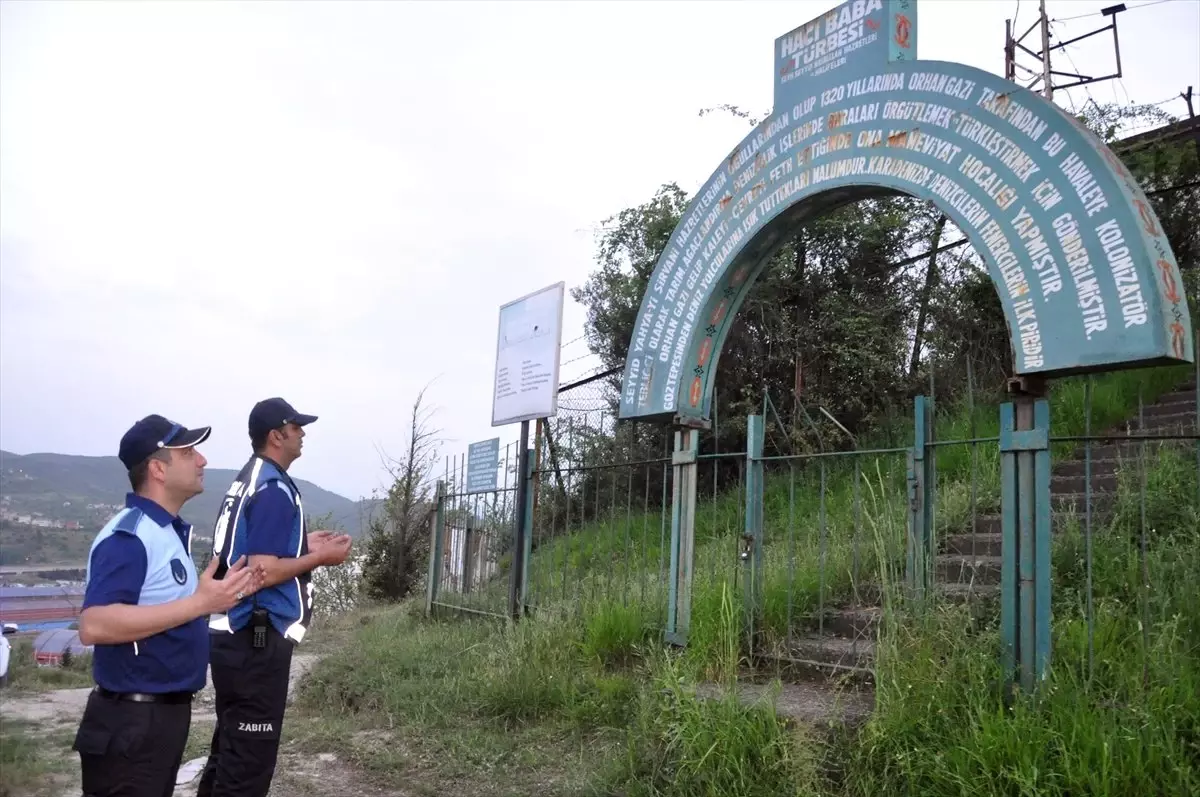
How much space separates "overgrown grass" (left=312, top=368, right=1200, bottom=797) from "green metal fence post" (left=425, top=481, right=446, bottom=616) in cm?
90

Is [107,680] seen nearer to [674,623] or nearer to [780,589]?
[674,623]

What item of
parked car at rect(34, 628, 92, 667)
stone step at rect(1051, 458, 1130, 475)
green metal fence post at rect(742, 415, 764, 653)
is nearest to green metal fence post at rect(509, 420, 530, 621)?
green metal fence post at rect(742, 415, 764, 653)

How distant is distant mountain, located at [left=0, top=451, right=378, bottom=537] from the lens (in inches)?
349

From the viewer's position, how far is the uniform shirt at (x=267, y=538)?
3590 mm

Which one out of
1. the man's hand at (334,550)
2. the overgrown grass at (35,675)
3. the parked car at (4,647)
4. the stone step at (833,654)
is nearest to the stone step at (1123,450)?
the stone step at (833,654)

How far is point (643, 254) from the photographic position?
12.2 metres

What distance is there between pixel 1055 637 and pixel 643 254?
8.74m

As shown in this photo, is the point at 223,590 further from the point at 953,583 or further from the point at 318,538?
the point at 953,583

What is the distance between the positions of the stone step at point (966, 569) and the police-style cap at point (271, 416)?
12.3 feet

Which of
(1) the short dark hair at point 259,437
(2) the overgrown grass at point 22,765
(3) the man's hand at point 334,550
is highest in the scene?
(1) the short dark hair at point 259,437

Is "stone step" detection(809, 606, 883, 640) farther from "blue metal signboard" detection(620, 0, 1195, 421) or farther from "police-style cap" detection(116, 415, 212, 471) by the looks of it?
"police-style cap" detection(116, 415, 212, 471)

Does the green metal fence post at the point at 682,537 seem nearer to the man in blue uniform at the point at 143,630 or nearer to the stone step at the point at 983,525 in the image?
the stone step at the point at 983,525

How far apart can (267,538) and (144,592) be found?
2.49 feet

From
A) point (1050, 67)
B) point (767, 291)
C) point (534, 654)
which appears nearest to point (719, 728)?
point (534, 654)
